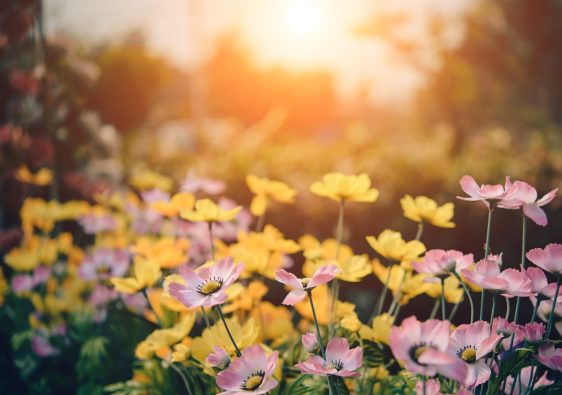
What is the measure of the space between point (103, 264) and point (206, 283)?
959mm

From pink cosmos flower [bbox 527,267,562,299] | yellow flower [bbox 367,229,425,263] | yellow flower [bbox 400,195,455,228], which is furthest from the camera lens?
yellow flower [bbox 400,195,455,228]

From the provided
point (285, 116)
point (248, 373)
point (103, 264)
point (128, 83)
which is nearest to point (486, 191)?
point (248, 373)

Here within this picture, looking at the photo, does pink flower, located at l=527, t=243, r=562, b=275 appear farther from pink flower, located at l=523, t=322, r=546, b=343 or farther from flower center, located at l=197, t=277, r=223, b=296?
flower center, located at l=197, t=277, r=223, b=296

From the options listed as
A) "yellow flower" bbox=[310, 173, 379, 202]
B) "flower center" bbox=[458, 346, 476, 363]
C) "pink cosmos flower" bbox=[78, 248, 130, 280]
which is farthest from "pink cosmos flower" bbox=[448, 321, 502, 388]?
"pink cosmos flower" bbox=[78, 248, 130, 280]

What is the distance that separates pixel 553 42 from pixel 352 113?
27678mm

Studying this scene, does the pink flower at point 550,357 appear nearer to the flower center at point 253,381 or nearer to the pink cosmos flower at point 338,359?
the pink cosmos flower at point 338,359

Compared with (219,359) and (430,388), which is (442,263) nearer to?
(430,388)

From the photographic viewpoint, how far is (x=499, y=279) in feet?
2.93

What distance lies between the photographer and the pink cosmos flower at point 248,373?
92 centimetres

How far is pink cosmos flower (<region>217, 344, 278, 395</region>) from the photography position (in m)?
0.92

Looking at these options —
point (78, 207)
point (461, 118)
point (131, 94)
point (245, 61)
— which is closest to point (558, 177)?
point (78, 207)

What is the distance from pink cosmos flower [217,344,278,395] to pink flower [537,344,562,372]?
41 cm

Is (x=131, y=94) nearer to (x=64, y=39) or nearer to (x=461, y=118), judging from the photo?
(x=461, y=118)

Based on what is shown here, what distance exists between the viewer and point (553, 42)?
16344 mm
